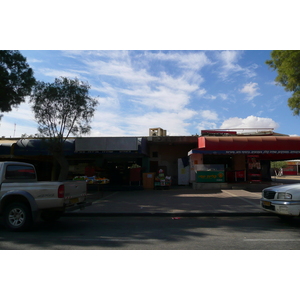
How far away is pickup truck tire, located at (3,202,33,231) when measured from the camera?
700 cm

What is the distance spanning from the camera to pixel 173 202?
12.3m

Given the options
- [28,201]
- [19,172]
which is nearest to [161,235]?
[28,201]

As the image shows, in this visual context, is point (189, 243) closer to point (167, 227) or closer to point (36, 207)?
point (167, 227)

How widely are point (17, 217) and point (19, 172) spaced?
164 centimetres

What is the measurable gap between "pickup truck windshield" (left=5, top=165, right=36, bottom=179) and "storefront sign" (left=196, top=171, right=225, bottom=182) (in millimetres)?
11517

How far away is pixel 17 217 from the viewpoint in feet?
23.2

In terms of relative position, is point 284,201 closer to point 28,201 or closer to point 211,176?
point 28,201

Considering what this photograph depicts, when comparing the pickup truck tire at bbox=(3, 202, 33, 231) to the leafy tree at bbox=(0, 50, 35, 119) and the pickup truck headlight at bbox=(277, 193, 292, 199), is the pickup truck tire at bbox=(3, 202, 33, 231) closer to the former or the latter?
the pickup truck headlight at bbox=(277, 193, 292, 199)

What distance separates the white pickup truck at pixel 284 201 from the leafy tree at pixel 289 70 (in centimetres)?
704

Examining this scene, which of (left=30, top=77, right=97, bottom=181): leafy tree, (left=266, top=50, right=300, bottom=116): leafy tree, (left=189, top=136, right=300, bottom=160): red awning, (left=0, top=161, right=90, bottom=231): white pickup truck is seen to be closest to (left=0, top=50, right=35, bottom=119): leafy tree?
(left=30, top=77, right=97, bottom=181): leafy tree

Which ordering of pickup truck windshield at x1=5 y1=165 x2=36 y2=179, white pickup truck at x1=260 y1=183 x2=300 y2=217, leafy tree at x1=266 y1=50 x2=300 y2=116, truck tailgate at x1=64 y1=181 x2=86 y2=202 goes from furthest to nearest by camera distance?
1. leafy tree at x1=266 y1=50 x2=300 y2=116
2. pickup truck windshield at x1=5 y1=165 x2=36 y2=179
3. truck tailgate at x1=64 y1=181 x2=86 y2=202
4. white pickup truck at x1=260 y1=183 x2=300 y2=217

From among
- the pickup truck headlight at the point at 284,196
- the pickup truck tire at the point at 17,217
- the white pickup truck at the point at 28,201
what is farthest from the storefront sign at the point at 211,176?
the pickup truck tire at the point at 17,217

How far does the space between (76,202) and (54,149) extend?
27.1 ft

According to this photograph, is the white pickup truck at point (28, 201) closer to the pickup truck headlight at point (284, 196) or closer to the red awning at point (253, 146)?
Answer: the pickup truck headlight at point (284, 196)
